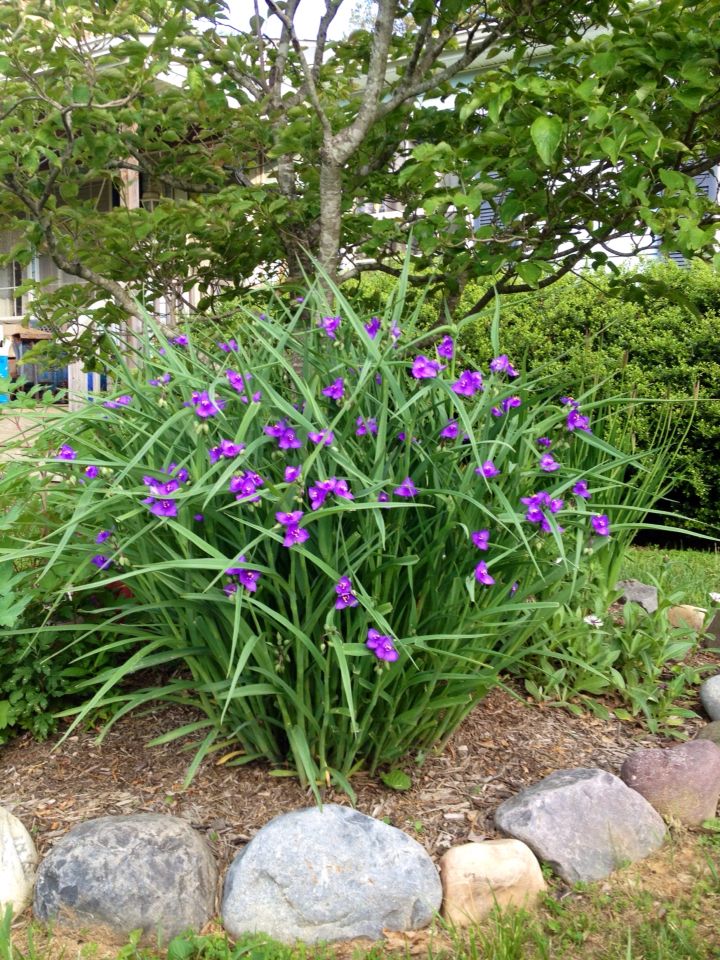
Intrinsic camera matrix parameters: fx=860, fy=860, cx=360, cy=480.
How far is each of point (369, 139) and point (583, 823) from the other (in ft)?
8.73

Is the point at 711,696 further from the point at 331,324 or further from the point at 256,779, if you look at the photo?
the point at 331,324

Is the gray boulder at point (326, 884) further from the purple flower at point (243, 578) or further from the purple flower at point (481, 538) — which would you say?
the purple flower at point (481, 538)

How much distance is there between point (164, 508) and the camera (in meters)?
1.85

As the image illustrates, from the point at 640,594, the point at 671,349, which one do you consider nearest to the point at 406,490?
the point at 640,594

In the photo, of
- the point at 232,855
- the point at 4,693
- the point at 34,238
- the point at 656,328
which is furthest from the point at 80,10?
the point at 656,328

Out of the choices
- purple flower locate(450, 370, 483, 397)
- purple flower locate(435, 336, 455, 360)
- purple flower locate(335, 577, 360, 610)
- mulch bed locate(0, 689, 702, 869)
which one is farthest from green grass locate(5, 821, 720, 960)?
purple flower locate(435, 336, 455, 360)

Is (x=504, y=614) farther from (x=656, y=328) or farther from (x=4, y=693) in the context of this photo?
(x=656, y=328)

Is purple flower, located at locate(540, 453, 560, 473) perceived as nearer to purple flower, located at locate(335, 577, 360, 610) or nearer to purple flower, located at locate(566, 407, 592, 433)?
purple flower, located at locate(566, 407, 592, 433)

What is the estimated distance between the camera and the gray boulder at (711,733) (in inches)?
95.9

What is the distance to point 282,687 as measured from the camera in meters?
2.00

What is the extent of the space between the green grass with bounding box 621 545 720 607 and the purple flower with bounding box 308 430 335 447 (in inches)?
70.0

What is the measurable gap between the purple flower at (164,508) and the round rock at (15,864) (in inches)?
31.7

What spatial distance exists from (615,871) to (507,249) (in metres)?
1.91

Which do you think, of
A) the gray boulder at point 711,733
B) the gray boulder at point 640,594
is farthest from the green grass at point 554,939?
the gray boulder at point 640,594
